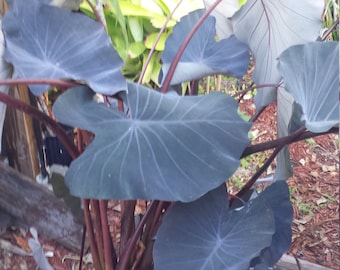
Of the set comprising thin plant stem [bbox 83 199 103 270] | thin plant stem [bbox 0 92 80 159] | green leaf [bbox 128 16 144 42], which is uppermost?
thin plant stem [bbox 0 92 80 159]

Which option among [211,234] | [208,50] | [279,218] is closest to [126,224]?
[211,234]

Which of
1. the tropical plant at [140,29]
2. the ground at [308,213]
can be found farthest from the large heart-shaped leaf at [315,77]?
the tropical plant at [140,29]

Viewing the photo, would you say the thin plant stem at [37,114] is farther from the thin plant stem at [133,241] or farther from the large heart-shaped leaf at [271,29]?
the large heart-shaped leaf at [271,29]

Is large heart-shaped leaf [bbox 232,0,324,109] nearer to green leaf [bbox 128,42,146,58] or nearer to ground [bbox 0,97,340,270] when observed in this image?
ground [bbox 0,97,340,270]

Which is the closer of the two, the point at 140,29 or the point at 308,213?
the point at 308,213

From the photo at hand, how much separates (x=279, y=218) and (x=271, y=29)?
17.5 inches

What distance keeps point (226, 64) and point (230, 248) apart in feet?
1.46

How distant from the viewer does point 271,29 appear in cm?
128

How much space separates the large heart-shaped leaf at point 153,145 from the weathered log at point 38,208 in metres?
0.93

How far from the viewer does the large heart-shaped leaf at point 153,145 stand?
91 cm

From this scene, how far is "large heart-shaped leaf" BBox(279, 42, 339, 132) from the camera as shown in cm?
104

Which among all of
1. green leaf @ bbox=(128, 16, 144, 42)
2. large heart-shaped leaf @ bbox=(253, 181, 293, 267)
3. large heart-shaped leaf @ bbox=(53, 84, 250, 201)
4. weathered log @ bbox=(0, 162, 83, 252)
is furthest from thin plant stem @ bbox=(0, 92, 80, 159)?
green leaf @ bbox=(128, 16, 144, 42)

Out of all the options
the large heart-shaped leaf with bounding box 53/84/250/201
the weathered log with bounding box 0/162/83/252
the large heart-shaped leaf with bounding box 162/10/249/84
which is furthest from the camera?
the weathered log with bounding box 0/162/83/252

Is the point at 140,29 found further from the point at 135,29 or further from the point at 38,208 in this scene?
the point at 38,208
